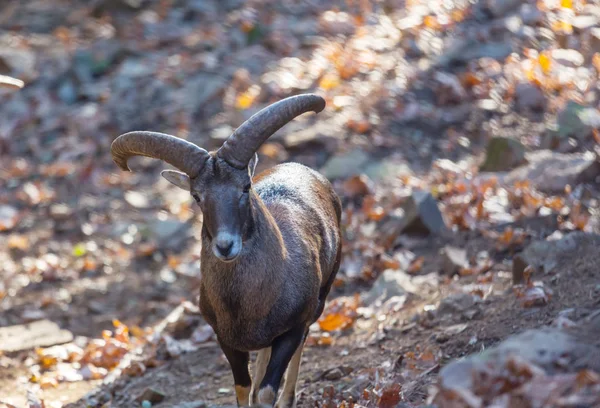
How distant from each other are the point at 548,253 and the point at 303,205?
2.52m


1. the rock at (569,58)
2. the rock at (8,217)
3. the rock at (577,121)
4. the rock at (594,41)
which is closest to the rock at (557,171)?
the rock at (577,121)

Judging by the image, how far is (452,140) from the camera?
41.4 feet

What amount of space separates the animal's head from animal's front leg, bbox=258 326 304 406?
2.80ft

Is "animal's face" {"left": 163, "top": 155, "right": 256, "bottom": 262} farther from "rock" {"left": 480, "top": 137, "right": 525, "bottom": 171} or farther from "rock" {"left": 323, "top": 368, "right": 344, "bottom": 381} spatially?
"rock" {"left": 480, "top": 137, "right": 525, "bottom": 171}

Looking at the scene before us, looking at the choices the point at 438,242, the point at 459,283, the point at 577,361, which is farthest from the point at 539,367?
the point at 438,242

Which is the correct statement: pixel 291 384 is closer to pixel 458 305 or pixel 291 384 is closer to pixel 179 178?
pixel 458 305

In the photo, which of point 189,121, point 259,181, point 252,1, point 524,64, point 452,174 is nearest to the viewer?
point 259,181

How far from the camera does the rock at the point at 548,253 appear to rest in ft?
25.5

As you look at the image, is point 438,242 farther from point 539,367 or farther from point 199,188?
point 539,367

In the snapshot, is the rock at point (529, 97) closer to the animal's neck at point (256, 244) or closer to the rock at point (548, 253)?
the rock at point (548, 253)

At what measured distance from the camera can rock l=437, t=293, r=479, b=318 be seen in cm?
763

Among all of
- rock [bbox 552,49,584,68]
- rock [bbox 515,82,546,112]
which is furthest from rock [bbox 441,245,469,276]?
rock [bbox 552,49,584,68]

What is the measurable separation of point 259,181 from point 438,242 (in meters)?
3.26

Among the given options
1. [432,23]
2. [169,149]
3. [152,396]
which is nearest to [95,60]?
[432,23]
